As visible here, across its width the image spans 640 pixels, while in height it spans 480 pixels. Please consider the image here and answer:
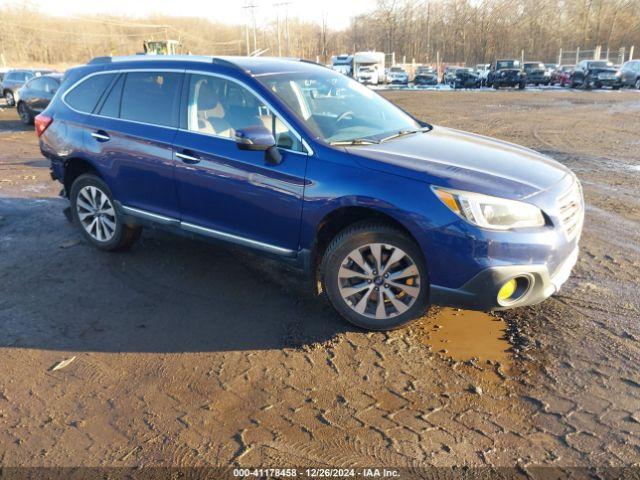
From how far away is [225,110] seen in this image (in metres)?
4.30

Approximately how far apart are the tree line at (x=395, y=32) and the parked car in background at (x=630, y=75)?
32296mm

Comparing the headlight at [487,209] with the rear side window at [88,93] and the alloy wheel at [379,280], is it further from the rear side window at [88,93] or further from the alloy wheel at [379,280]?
the rear side window at [88,93]

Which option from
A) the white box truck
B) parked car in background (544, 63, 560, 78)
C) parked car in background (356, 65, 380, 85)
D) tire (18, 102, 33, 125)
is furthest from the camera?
the white box truck

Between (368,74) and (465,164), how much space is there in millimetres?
42170

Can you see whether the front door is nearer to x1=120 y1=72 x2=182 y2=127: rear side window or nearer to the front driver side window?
the front driver side window

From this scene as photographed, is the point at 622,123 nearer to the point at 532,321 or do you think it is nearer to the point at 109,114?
the point at 532,321

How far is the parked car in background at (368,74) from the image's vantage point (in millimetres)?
43344

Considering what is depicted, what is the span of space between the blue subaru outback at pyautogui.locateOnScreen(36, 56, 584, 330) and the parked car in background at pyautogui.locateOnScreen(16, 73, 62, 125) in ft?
40.6

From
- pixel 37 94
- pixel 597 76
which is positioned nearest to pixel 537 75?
pixel 597 76

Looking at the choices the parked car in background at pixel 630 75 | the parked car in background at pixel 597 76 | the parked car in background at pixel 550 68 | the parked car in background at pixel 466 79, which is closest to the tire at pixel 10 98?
the parked car in background at pixel 466 79

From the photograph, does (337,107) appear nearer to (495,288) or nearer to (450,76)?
(495,288)

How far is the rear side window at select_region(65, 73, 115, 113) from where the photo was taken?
5.18 m

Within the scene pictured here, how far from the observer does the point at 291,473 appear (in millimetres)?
2518

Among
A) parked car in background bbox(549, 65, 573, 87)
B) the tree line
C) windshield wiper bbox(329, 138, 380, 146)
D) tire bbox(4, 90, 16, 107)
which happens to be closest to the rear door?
windshield wiper bbox(329, 138, 380, 146)
